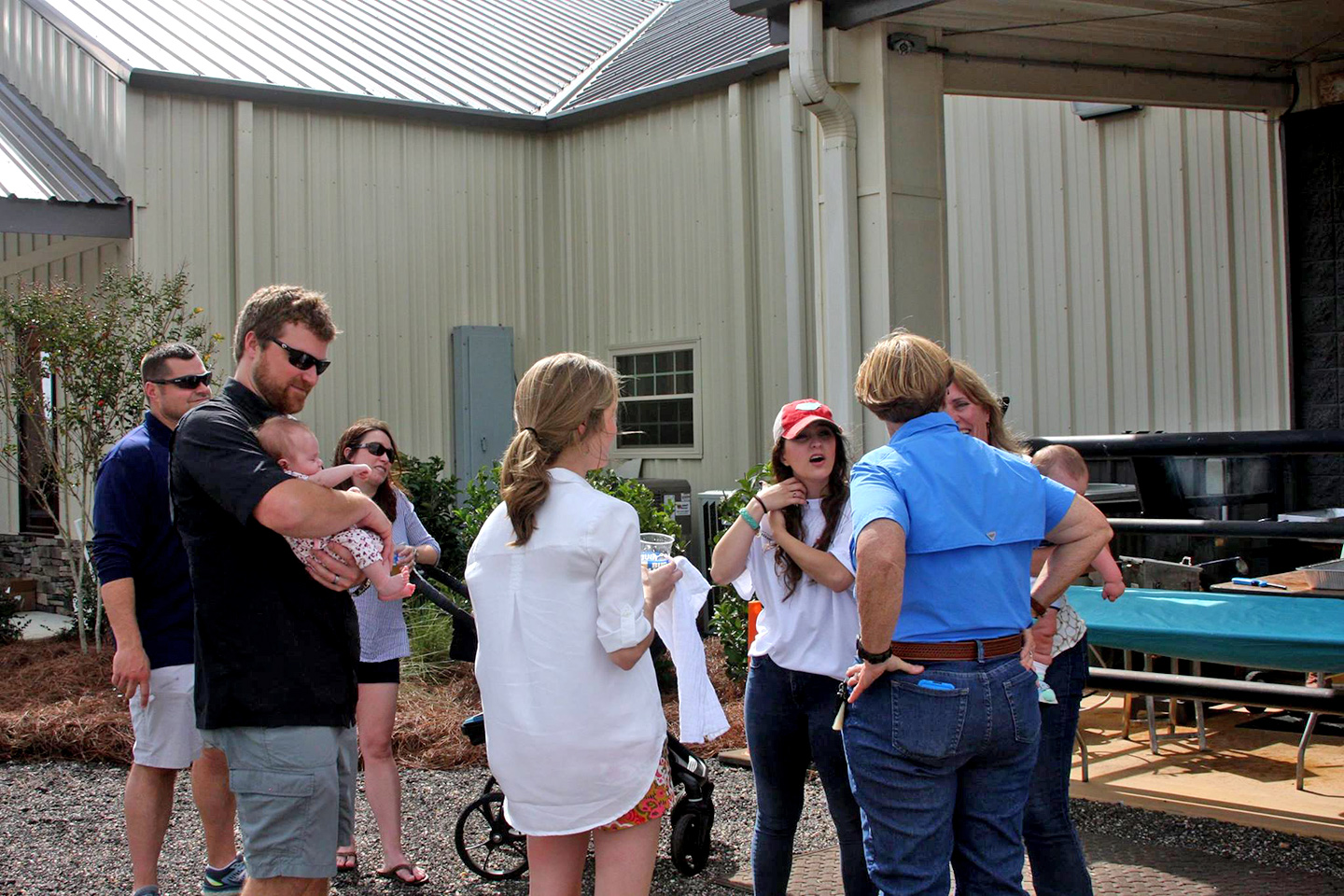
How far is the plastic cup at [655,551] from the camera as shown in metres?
3.46

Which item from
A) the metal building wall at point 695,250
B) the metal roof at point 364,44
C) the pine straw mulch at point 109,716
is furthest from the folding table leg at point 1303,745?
the metal roof at point 364,44

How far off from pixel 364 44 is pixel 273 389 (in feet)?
37.1

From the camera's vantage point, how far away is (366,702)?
4.86m

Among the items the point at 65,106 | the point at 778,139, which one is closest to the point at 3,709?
the point at 65,106

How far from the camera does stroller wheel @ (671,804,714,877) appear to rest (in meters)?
4.66

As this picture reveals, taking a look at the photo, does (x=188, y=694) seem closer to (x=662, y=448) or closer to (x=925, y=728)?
(x=925, y=728)

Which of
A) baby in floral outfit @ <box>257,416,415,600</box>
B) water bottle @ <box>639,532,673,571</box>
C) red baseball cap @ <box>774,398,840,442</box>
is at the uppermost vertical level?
red baseball cap @ <box>774,398,840,442</box>

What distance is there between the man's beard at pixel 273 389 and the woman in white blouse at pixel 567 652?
64cm

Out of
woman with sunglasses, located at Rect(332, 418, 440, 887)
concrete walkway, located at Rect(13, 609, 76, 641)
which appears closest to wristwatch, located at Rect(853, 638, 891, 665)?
woman with sunglasses, located at Rect(332, 418, 440, 887)

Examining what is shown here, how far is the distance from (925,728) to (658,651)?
0.97m

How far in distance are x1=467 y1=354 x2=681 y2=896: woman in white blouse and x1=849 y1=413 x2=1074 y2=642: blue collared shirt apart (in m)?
0.63

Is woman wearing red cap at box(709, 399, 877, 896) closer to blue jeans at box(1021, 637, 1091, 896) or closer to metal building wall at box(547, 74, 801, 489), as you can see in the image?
blue jeans at box(1021, 637, 1091, 896)

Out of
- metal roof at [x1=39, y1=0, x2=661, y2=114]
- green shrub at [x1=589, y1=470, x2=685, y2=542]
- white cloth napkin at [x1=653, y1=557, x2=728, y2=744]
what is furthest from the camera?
metal roof at [x1=39, y1=0, x2=661, y2=114]

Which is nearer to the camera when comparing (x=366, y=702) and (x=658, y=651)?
(x=658, y=651)
